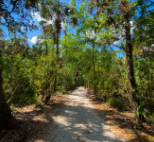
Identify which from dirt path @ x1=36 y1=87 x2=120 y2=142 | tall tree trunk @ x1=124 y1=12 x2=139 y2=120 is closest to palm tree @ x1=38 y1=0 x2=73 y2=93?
tall tree trunk @ x1=124 y1=12 x2=139 y2=120

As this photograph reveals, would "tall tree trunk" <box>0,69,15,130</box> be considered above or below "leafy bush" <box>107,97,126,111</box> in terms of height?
above

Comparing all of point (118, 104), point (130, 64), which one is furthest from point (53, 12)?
point (118, 104)

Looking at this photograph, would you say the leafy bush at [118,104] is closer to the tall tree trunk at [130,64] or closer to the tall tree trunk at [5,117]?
the tall tree trunk at [130,64]

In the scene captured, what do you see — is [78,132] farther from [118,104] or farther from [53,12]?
[53,12]

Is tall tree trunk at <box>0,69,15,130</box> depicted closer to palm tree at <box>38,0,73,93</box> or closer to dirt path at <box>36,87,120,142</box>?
dirt path at <box>36,87,120,142</box>

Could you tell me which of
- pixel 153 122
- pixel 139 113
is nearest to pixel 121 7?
pixel 139 113

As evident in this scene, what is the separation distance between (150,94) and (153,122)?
3.58 feet

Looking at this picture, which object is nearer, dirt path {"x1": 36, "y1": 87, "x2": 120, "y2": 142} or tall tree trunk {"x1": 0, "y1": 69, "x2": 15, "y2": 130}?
tall tree trunk {"x1": 0, "y1": 69, "x2": 15, "y2": 130}

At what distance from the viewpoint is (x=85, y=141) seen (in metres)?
3.22

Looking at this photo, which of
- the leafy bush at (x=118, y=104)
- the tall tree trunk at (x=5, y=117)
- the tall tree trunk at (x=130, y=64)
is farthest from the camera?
the leafy bush at (x=118, y=104)

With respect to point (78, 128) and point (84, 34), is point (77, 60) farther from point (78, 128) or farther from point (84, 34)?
point (78, 128)

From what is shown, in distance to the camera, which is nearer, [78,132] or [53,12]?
[78,132]

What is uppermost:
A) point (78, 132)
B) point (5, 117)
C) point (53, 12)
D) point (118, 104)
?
point (53, 12)

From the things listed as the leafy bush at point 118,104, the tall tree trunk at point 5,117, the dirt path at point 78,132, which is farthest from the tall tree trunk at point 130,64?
the tall tree trunk at point 5,117
